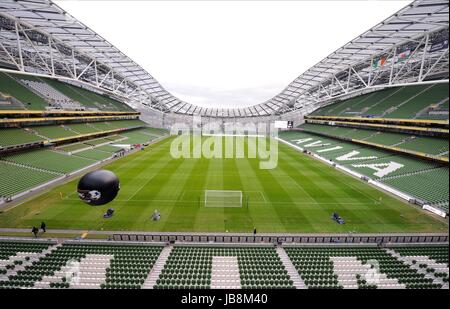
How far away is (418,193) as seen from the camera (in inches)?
970

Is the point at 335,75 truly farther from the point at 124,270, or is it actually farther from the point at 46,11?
the point at 124,270

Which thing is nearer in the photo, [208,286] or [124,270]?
[208,286]

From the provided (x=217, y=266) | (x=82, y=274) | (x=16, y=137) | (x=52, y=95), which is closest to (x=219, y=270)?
(x=217, y=266)

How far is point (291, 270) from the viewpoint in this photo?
13906 millimetres

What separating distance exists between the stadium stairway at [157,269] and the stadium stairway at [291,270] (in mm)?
7194

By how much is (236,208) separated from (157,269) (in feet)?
33.2

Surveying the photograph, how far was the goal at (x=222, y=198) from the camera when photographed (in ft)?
75.7

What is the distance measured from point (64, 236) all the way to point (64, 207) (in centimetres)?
533

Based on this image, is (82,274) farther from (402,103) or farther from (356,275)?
(402,103)

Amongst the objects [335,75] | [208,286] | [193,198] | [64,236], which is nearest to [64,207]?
[64,236]

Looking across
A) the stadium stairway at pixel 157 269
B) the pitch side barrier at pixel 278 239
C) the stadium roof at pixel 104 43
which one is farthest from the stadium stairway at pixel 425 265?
the stadium roof at pixel 104 43

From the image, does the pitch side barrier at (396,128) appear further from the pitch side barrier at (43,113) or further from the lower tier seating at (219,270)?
the pitch side barrier at (43,113)

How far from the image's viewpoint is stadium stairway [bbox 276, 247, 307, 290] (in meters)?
12.8
